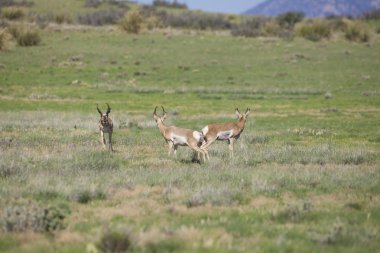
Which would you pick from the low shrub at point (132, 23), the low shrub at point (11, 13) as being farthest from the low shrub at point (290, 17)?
the low shrub at point (11, 13)

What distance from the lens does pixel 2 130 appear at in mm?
21625

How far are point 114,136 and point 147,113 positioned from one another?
7.43 meters

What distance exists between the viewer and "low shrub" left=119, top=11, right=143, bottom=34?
2392 inches

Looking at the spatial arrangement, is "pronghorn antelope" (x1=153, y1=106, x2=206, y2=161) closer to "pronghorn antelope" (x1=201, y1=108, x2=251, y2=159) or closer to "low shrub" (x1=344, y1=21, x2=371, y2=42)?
"pronghorn antelope" (x1=201, y1=108, x2=251, y2=159)

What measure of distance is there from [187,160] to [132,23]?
4701 centimetres

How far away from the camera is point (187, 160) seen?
1591 centimetres

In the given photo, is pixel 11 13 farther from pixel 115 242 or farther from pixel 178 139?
pixel 115 242

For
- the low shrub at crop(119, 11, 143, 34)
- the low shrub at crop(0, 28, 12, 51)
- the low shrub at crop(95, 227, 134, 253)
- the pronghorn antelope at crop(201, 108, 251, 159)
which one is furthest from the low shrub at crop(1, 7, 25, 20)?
the low shrub at crop(95, 227, 134, 253)

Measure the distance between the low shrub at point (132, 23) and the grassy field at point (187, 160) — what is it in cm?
1499

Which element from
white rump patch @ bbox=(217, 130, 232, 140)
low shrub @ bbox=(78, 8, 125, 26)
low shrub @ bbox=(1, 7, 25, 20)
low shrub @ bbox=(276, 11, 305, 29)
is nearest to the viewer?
white rump patch @ bbox=(217, 130, 232, 140)

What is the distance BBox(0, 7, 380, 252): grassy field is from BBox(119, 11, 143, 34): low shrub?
49.2 ft

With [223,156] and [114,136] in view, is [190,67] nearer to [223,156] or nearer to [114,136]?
[114,136]

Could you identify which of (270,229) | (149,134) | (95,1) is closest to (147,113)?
(149,134)

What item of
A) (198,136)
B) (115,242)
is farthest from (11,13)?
(115,242)
